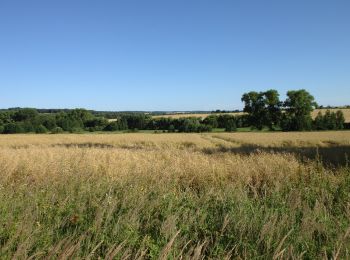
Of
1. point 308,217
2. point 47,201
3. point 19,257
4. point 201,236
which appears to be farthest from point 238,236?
point 47,201

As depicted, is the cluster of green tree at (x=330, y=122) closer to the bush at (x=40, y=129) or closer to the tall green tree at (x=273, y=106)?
the tall green tree at (x=273, y=106)

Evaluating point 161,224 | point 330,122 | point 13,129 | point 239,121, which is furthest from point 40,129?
point 161,224

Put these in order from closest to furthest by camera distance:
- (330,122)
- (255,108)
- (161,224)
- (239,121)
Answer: (161,224) → (330,122) → (255,108) → (239,121)

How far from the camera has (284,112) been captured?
82.6 m

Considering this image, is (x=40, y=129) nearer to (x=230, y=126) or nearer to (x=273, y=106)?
(x=230, y=126)

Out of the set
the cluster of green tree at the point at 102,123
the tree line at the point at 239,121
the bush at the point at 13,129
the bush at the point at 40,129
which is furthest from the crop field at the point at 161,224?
the bush at the point at 13,129

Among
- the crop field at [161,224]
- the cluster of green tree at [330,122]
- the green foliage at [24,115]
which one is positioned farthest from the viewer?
the green foliage at [24,115]

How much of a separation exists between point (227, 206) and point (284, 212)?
29.3 inches

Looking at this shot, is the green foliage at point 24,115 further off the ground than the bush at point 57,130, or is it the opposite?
the green foliage at point 24,115

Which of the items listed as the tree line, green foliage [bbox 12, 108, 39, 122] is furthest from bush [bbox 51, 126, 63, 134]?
green foliage [bbox 12, 108, 39, 122]

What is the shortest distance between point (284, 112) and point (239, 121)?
36.0 ft

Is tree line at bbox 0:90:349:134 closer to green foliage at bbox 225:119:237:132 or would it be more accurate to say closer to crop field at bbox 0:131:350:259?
green foliage at bbox 225:119:237:132

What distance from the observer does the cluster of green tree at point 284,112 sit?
7762 centimetres

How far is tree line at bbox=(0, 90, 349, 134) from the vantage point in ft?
258
